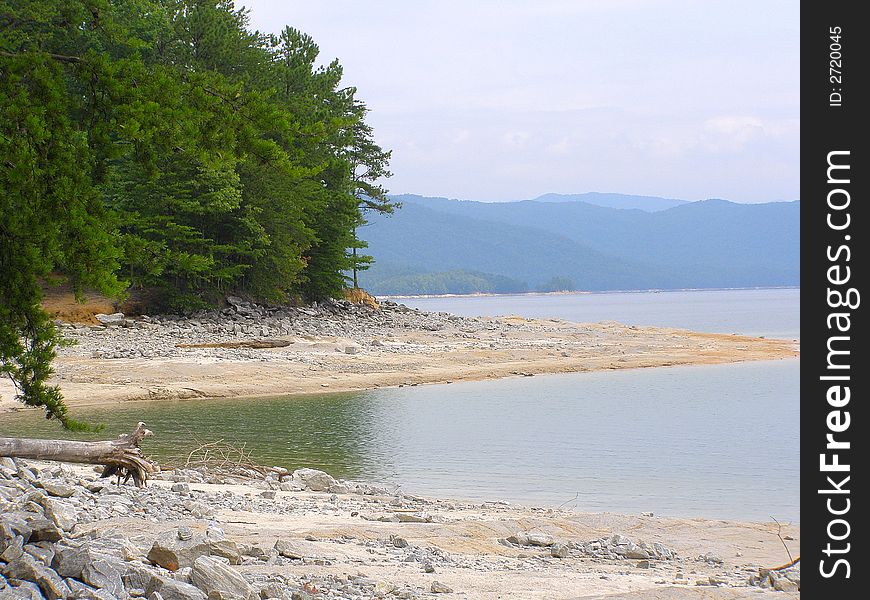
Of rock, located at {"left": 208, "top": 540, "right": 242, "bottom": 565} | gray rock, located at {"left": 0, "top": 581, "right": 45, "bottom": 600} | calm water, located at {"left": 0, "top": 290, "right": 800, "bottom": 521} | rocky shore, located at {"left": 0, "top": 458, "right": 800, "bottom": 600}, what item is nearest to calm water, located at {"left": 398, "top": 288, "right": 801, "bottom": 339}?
calm water, located at {"left": 0, "top": 290, "right": 800, "bottom": 521}

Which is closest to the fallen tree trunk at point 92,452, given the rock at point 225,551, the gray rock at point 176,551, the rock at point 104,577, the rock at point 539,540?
the gray rock at point 176,551

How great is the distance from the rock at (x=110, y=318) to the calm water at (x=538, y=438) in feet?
39.3

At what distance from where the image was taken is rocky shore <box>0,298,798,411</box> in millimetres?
26156

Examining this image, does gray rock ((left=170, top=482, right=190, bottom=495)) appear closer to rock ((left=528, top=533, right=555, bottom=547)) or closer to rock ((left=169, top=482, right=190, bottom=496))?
rock ((left=169, top=482, right=190, bottom=496))

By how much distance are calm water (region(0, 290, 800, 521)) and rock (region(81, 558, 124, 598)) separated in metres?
7.67

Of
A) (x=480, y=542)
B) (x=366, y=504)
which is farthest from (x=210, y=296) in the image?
(x=480, y=542)

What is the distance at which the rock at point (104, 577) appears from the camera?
6035 mm

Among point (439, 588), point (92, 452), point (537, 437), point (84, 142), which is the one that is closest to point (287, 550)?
point (439, 588)

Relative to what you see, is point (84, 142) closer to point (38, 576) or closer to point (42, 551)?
point (42, 551)

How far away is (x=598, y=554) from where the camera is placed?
9.23 meters

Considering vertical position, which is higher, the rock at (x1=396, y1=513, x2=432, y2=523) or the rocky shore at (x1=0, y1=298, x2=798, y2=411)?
the rocky shore at (x1=0, y1=298, x2=798, y2=411)

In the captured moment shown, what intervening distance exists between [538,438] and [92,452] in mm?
11048

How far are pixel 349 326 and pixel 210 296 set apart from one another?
579 centimetres

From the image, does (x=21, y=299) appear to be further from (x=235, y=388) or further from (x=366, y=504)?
(x=235, y=388)
